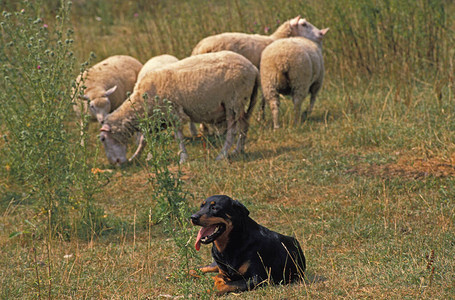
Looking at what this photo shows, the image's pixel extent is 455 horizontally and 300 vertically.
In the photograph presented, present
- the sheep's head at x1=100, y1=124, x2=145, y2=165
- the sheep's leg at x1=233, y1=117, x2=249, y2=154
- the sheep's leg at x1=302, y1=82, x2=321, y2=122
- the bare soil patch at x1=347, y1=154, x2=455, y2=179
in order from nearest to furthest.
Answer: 1. the bare soil patch at x1=347, y1=154, x2=455, y2=179
2. the sheep's leg at x1=233, y1=117, x2=249, y2=154
3. the sheep's head at x1=100, y1=124, x2=145, y2=165
4. the sheep's leg at x1=302, y1=82, x2=321, y2=122

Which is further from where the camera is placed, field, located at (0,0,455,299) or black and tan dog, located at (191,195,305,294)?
field, located at (0,0,455,299)

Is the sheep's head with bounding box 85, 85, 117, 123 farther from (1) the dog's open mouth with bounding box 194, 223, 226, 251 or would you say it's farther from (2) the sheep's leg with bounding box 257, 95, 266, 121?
(1) the dog's open mouth with bounding box 194, 223, 226, 251

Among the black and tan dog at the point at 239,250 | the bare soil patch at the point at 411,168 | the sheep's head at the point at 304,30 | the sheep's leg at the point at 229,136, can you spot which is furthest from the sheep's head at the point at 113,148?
the black and tan dog at the point at 239,250

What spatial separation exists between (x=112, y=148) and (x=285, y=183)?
2797mm

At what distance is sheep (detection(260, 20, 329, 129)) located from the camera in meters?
9.02

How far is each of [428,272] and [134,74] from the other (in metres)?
7.37

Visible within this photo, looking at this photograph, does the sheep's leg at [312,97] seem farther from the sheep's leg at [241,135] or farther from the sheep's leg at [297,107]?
the sheep's leg at [241,135]

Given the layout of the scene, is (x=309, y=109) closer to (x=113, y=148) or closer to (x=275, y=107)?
(x=275, y=107)

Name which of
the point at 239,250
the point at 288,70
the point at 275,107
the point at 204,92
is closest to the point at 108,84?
the point at 204,92

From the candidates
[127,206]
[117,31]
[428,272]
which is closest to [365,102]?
[127,206]

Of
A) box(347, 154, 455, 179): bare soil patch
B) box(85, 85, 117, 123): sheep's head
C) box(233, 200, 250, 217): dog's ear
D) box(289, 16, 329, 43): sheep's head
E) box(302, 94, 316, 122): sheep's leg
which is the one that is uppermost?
box(233, 200, 250, 217): dog's ear

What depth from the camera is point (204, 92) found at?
8.13m

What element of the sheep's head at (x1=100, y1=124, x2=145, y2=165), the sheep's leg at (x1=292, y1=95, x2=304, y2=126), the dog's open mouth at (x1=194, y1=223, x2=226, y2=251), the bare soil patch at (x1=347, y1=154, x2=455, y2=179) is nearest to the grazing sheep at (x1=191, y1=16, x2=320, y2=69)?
the sheep's leg at (x1=292, y1=95, x2=304, y2=126)

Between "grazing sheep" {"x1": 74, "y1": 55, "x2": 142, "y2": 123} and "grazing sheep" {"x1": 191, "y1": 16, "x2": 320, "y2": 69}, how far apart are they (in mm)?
1325
